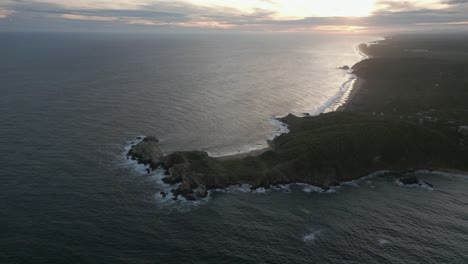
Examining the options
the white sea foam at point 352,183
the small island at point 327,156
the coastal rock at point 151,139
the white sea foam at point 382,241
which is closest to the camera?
the white sea foam at point 382,241

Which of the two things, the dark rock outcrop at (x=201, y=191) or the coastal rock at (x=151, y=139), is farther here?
the coastal rock at (x=151, y=139)

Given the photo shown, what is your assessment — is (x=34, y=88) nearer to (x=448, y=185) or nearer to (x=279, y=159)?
(x=279, y=159)

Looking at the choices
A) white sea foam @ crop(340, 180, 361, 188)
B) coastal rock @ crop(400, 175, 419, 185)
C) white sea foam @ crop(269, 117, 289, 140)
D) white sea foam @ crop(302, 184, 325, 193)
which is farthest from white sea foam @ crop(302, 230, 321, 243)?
white sea foam @ crop(269, 117, 289, 140)

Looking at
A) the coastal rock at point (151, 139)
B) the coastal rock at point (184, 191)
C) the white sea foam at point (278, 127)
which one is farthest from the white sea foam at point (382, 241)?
the coastal rock at point (151, 139)

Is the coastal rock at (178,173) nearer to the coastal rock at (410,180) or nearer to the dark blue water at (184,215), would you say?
the dark blue water at (184,215)

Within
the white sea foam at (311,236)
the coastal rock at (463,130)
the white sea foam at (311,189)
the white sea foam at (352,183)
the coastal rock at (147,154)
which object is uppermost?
the coastal rock at (463,130)

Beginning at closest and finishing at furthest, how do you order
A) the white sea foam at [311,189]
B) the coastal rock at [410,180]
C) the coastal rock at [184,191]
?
1. the coastal rock at [184,191]
2. the white sea foam at [311,189]
3. the coastal rock at [410,180]

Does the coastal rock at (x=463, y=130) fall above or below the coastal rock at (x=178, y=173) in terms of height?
above

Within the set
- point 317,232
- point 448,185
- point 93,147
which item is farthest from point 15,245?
point 448,185

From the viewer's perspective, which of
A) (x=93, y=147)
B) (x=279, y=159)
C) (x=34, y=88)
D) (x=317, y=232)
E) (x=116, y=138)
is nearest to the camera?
(x=317, y=232)

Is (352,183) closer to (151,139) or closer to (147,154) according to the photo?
(147,154)
